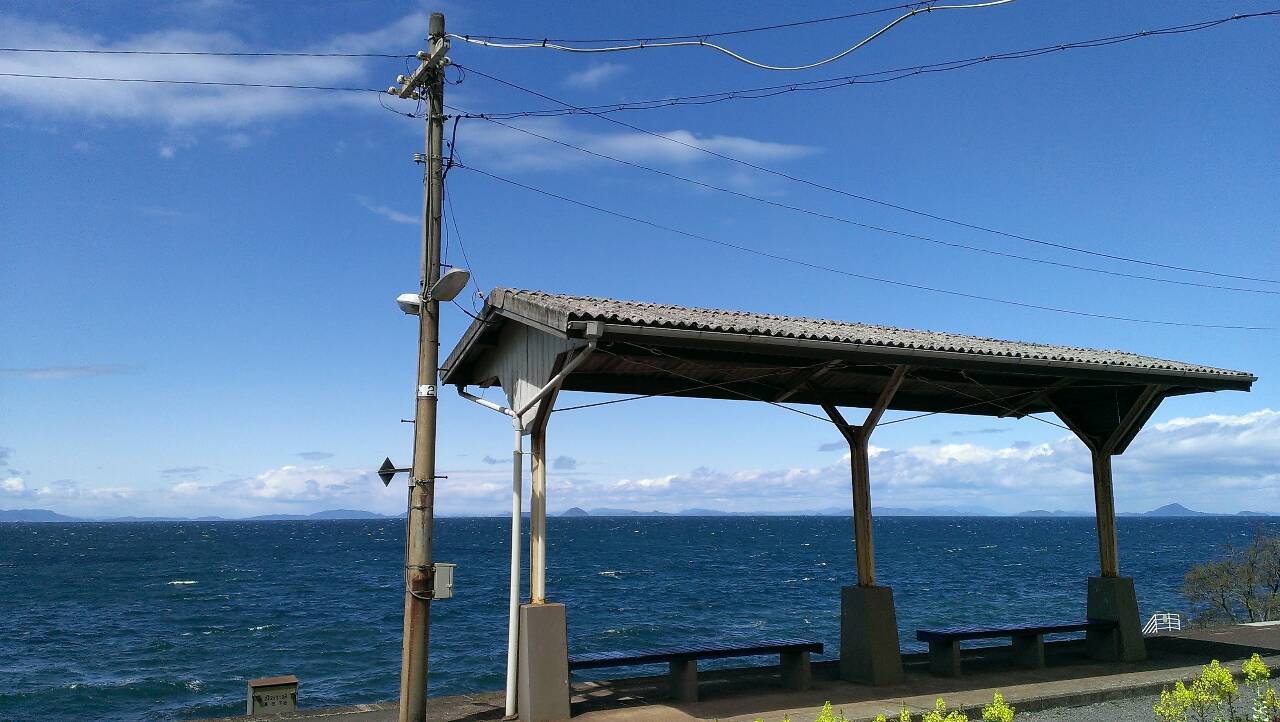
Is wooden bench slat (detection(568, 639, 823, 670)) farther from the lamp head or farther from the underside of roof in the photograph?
the lamp head

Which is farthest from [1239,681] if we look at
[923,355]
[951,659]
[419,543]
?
[419,543]

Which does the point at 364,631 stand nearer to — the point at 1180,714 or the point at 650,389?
the point at 650,389

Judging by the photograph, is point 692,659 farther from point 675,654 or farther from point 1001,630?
point 1001,630

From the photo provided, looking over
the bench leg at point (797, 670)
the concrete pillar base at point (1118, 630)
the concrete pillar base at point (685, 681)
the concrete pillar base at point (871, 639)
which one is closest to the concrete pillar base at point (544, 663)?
the concrete pillar base at point (685, 681)

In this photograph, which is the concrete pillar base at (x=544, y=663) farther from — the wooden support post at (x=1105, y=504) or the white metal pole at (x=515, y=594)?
the wooden support post at (x=1105, y=504)

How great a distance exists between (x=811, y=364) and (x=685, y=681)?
3.45 metres

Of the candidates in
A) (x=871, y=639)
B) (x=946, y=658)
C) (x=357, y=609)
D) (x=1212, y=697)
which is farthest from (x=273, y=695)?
(x=357, y=609)

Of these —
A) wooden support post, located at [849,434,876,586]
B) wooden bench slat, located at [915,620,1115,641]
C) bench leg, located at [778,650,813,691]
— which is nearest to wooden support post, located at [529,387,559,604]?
bench leg, located at [778,650,813,691]

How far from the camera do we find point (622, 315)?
7680 millimetres

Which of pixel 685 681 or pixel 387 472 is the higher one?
pixel 387 472

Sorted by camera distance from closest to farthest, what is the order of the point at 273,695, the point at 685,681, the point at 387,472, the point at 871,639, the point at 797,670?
1. the point at 387,472
2. the point at 685,681
3. the point at 273,695
4. the point at 797,670
5. the point at 871,639

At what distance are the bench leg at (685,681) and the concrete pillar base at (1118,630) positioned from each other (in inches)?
225

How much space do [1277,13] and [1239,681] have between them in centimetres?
692

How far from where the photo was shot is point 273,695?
30.8ft
